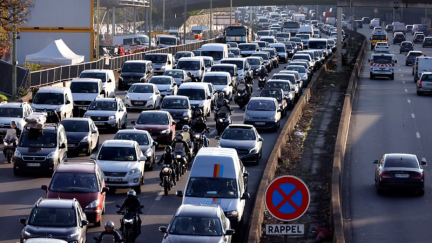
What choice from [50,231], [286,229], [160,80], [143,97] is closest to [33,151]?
[50,231]

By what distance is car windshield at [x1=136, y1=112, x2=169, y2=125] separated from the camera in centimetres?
3616

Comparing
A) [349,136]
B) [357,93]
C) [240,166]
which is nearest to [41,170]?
[240,166]

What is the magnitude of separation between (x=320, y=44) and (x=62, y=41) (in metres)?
29.2

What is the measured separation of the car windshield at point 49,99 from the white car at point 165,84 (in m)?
10.5

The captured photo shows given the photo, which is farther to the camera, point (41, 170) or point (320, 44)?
point (320, 44)

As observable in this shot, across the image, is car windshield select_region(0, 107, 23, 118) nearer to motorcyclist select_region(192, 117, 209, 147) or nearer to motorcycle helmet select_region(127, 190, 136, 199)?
motorcyclist select_region(192, 117, 209, 147)

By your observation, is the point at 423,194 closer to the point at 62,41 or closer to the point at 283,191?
the point at 283,191

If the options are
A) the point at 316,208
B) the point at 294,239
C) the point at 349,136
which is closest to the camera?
the point at 294,239

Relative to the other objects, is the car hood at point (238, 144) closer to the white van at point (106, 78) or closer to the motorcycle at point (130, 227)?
the motorcycle at point (130, 227)

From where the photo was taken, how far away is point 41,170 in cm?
2939

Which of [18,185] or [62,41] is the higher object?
[62,41]

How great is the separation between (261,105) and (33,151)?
46.8 ft

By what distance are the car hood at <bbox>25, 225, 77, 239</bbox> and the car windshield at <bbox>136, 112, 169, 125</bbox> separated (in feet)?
55.1

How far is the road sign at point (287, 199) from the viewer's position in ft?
45.3
